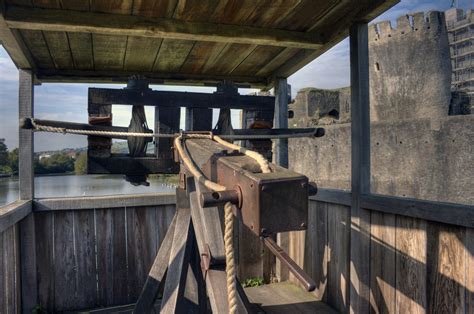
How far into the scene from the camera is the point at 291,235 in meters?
4.16

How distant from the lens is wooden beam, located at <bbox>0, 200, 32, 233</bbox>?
2730 mm

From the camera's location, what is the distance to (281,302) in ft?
12.2

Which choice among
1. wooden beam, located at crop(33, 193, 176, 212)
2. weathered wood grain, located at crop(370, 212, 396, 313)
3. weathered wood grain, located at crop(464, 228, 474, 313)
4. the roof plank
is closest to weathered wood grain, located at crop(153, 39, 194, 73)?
the roof plank

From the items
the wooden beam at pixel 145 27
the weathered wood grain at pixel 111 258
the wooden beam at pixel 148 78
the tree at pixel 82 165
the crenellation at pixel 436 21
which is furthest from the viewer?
the crenellation at pixel 436 21

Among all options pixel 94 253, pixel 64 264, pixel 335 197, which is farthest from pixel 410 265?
pixel 64 264

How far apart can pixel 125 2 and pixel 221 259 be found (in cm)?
199

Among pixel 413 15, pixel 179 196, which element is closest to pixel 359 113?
pixel 179 196

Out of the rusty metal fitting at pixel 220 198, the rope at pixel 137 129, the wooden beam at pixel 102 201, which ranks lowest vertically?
the wooden beam at pixel 102 201

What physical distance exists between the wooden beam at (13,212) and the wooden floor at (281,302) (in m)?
1.14

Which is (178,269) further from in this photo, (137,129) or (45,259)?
(45,259)

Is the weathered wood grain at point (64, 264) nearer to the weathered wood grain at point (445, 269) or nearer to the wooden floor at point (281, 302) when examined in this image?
the wooden floor at point (281, 302)

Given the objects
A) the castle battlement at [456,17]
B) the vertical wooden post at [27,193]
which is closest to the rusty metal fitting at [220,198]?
the vertical wooden post at [27,193]

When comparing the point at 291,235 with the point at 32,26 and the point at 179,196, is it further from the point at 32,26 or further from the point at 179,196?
the point at 32,26

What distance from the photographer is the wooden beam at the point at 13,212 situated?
2730 mm
